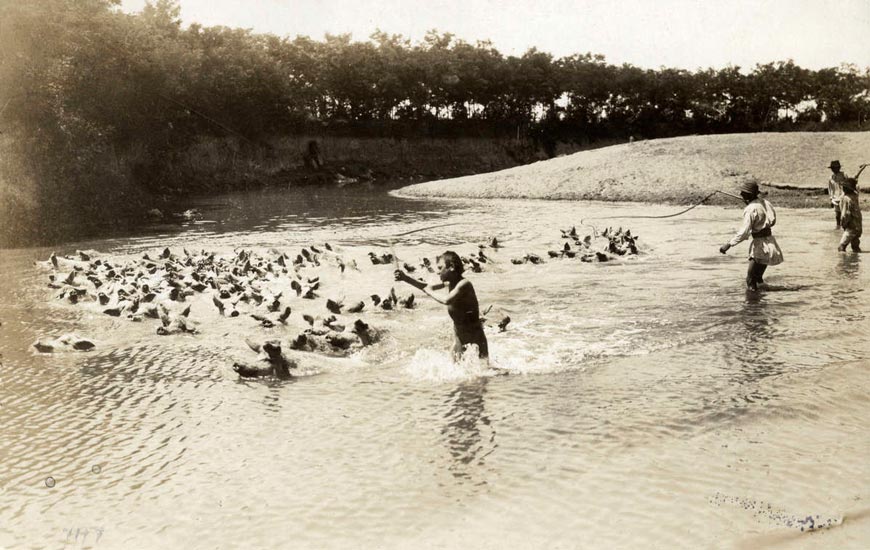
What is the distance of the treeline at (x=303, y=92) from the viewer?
2400cm

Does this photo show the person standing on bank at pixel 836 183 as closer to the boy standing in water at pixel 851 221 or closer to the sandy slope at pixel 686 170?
the boy standing in water at pixel 851 221

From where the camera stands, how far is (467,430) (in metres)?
7.18

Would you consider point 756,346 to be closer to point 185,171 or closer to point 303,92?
point 185,171

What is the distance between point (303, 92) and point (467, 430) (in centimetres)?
5877

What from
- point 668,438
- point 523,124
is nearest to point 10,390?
point 668,438

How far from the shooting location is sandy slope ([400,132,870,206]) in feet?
107

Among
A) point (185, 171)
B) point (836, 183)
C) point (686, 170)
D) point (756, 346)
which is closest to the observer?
point (756, 346)

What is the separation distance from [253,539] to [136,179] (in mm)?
37378

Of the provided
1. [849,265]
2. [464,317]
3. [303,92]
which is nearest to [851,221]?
[849,265]

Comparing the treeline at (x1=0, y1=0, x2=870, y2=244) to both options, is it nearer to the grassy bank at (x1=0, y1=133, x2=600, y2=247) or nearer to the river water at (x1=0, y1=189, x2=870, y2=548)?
the grassy bank at (x1=0, y1=133, x2=600, y2=247)

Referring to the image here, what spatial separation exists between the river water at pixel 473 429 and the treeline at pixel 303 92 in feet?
43.0

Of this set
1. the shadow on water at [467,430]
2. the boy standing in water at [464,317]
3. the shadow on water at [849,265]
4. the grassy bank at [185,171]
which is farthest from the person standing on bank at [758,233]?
the grassy bank at [185,171]

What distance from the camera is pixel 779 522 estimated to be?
5211 mm

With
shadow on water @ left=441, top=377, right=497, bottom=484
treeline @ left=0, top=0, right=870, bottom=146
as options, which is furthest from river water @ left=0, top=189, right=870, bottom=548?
treeline @ left=0, top=0, right=870, bottom=146
